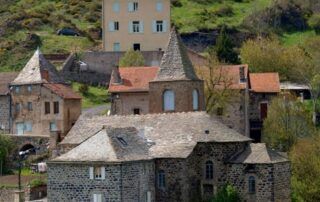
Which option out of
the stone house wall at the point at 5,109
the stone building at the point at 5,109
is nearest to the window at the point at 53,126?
the stone building at the point at 5,109

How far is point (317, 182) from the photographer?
235 feet

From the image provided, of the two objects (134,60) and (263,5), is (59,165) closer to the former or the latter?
(134,60)

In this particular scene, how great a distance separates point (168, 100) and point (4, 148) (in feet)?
39.4

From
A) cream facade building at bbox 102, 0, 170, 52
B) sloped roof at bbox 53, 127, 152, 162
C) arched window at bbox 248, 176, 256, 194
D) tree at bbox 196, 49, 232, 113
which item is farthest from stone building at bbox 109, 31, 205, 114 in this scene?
cream facade building at bbox 102, 0, 170, 52

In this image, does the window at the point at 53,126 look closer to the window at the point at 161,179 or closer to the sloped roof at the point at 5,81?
the sloped roof at the point at 5,81

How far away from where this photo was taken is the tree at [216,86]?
8388 centimetres

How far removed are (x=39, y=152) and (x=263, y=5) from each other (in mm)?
58859

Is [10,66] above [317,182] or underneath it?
above

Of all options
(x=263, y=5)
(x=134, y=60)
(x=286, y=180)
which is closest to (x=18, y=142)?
(x=134, y=60)

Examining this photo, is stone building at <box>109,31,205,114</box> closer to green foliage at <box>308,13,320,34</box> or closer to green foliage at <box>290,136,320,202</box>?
green foliage at <box>290,136,320,202</box>

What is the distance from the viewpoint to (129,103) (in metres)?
85.1

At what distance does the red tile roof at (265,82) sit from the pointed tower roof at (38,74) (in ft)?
46.0

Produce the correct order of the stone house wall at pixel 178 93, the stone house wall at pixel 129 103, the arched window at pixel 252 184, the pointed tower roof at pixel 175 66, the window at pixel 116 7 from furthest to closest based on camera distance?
1. the window at pixel 116 7
2. the stone house wall at pixel 129 103
3. the pointed tower roof at pixel 175 66
4. the stone house wall at pixel 178 93
5. the arched window at pixel 252 184

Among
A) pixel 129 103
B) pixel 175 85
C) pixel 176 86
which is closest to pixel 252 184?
pixel 176 86
